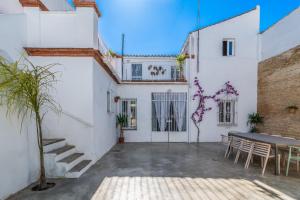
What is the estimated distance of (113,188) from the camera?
12.1 feet

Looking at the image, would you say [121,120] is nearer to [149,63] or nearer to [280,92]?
[149,63]

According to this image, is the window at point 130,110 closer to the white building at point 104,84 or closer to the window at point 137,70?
the white building at point 104,84

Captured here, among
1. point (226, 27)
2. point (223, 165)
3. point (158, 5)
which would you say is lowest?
point (223, 165)

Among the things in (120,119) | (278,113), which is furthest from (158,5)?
(278,113)

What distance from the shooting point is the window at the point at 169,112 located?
906 cm

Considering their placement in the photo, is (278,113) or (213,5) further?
(213,5)

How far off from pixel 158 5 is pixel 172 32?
2.38 meters

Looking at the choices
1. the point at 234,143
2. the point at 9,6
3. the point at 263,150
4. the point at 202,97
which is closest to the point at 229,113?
the point at 202,97

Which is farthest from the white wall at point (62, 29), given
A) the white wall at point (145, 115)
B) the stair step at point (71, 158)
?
the white wall at point (145, 115)

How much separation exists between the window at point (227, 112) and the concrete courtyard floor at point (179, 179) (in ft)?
11.3

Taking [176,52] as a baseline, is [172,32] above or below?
above

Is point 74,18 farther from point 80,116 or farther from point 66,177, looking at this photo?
point 66,177

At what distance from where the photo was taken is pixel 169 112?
30.0 ft

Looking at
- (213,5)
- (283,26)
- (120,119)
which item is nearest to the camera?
(283,26)
